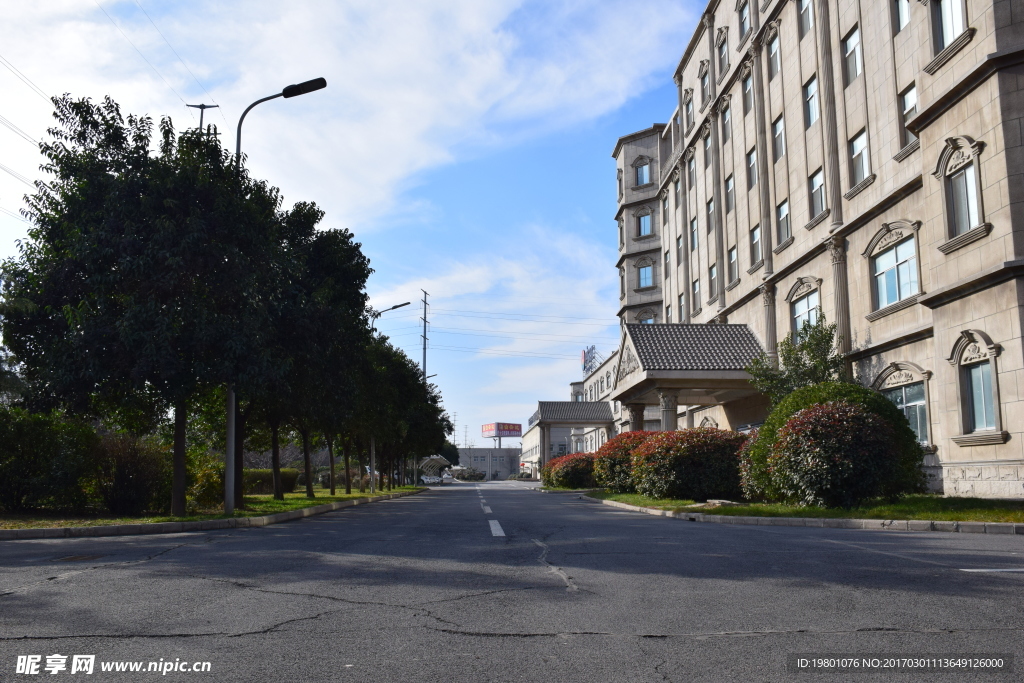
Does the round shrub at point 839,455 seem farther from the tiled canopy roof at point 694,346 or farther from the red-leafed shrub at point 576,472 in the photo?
the red-leafed shrub at point 576,472

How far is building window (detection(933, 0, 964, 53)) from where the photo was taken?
1866 cm

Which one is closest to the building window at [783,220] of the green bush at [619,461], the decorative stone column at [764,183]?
the decorative stone column at [764,183]

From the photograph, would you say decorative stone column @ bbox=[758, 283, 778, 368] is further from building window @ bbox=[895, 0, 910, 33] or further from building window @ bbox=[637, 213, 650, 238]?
building window @ bbox=[637, 213, 650, 238]

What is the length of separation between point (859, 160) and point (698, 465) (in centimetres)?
1078

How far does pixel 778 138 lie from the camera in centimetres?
3112

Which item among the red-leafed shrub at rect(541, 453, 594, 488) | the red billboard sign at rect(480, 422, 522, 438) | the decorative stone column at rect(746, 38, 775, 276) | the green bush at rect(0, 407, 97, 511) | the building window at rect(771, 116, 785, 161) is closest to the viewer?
the green bush at rect(0, 407, 97, 511)

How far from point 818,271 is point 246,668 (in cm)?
2599

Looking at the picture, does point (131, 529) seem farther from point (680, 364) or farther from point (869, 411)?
point (680, 364)

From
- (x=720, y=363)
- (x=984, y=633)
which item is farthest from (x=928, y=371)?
(x=984, y=633)

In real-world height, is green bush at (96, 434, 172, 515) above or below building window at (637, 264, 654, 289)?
below

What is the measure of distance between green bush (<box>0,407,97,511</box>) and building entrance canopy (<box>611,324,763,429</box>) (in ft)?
60.7

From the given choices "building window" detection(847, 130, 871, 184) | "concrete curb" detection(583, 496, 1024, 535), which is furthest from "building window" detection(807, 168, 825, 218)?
"concrete curb" detection(583, 496, 1024, 535)

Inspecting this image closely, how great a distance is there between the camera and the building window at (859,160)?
2441 cm

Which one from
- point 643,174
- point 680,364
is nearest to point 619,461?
point 680,364
